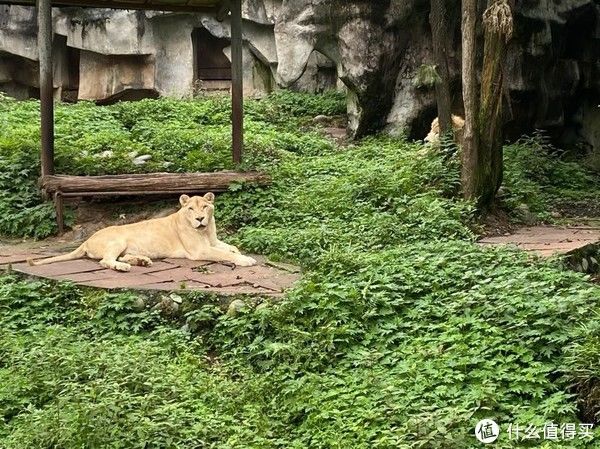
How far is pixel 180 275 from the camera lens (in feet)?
27.7

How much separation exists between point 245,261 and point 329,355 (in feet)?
8.17

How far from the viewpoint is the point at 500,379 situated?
574cm

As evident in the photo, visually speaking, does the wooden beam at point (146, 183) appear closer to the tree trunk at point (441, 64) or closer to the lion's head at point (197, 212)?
the lion's head at point (197, 212)

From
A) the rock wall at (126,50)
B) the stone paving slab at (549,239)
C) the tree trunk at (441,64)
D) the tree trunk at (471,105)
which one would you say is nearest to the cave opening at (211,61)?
the rock wall at (126,50)

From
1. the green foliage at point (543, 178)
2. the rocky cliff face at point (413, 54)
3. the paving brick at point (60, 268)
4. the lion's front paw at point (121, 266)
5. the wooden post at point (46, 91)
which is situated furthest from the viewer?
the rocky cliff face at point (413, 54)

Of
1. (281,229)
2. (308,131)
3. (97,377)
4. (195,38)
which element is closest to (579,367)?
(97,377)

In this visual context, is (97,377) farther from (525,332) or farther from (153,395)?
(525,332)

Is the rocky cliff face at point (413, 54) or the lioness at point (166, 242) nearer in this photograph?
the lioness at point (166, 242)

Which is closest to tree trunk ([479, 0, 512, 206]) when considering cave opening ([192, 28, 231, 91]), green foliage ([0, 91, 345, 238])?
green foliage ([0, 91, 345, 238])

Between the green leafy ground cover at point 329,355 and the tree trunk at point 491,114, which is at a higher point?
the tree trunk at point 491,114

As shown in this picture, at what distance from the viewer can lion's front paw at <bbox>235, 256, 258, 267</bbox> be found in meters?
8.84

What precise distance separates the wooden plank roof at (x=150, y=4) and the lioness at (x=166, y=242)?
4430 millimetres

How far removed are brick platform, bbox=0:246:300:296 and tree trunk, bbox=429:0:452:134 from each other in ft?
17.2

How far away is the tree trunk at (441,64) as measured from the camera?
13367 mm
